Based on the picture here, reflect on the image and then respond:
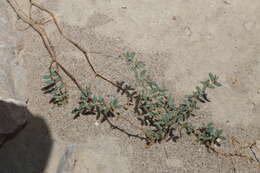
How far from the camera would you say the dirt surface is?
2775 millimetres

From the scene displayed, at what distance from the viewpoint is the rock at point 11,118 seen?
8.86ft

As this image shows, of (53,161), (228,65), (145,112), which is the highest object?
(228,65)

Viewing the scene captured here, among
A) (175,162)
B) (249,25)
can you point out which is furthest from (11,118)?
(249,25)

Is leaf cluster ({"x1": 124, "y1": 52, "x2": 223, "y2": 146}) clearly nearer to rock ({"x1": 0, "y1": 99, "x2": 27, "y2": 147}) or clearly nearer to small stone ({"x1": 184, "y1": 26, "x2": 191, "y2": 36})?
small stone ({"x1": 184, "y1": 26, "x2": 191, "y2": 36})

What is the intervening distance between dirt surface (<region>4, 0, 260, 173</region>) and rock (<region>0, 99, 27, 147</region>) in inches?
6.6

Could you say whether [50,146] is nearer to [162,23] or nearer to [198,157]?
[198,157]

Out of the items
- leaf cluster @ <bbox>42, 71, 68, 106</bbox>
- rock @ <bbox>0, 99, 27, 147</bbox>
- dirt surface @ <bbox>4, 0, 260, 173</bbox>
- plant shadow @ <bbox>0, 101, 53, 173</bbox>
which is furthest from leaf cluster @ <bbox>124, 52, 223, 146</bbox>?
rock @ <bbox>0, 99, 27, 147</bbox>

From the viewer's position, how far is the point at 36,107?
294cm

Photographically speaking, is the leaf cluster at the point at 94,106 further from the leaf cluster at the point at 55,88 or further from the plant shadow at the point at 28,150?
the plant shadow at the point at 28,150

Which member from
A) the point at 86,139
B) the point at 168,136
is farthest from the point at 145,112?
the point at 86,139

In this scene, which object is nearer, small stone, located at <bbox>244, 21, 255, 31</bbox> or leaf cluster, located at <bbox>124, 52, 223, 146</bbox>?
leaf cluster, located at <bbox>124, 52, 223, 146</bbox>

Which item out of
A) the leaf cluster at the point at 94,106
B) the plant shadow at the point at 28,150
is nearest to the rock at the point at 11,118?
the plant shadow at the point at 28,150

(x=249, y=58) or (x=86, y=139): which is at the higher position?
(x=249, y=58)

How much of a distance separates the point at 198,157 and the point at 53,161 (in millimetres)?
990
